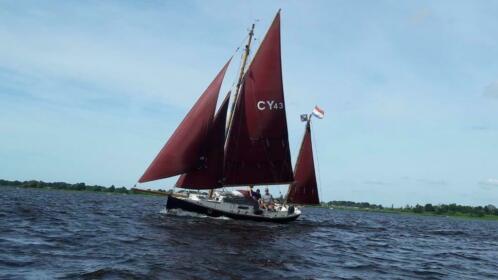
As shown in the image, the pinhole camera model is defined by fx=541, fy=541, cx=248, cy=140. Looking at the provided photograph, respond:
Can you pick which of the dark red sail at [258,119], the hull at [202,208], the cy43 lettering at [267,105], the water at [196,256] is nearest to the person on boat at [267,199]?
the dark red sail at [258,119]

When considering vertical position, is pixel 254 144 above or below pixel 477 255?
above

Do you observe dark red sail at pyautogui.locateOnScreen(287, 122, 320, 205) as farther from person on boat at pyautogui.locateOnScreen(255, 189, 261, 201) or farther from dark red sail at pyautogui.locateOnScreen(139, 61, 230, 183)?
dark red sail at pyautogui.locateOnScreen(139, 61, 230, 183)

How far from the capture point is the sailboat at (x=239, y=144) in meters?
44.8

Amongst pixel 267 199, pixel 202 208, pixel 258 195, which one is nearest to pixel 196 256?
pixel 202 208

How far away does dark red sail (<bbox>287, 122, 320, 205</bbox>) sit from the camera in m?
60.2

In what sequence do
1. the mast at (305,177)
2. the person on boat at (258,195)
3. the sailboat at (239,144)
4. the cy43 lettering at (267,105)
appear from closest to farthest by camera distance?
1. the sailboat at (239,144)
2. the cy43 lettering at (267,105)
3. the person on boat at (258,195)
4. the mast at (305,177)

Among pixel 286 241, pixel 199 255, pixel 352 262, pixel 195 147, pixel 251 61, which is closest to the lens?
pixel 199 255

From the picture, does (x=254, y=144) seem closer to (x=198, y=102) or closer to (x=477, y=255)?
(x=198, y=102)

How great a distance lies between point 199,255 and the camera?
78.1ft

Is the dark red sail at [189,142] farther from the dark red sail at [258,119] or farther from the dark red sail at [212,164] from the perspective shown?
the dark red sail at [258,119]

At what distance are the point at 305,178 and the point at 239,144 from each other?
14.7 m

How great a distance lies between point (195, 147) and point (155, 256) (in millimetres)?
22665

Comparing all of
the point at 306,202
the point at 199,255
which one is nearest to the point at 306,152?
the point at 306,202

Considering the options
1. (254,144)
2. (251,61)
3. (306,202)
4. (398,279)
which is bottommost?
(398,279)
